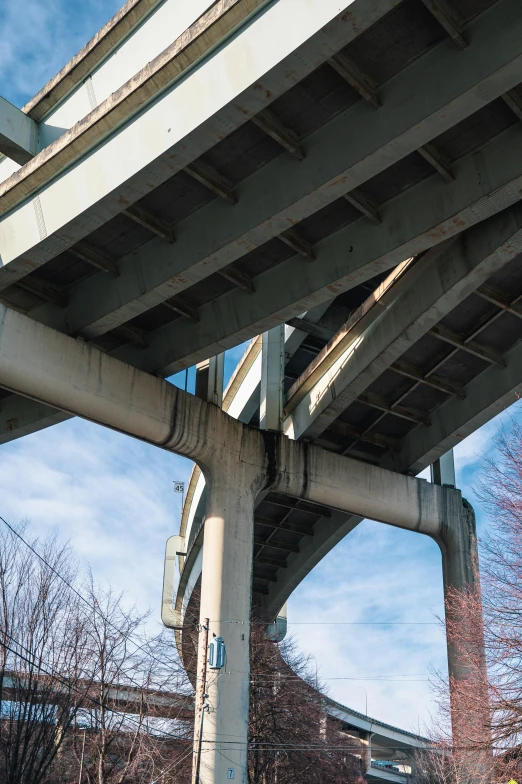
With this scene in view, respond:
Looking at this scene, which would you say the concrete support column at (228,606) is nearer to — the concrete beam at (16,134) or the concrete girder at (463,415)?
the concrete girder at (463,415)

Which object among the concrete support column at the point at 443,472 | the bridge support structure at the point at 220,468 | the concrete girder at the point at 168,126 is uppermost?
the concrete support column at the point at 443,472

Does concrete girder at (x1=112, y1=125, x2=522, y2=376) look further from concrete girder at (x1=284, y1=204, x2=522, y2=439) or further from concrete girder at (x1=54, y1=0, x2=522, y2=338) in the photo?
concrete girder at (x1=54, y1=0, x2=522, y2=338)

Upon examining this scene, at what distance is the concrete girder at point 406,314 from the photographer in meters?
16.0

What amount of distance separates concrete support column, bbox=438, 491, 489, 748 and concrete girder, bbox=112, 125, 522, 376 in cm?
813

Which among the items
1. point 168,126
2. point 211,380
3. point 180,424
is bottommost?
point 180,424

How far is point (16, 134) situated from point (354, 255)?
652 centimetres

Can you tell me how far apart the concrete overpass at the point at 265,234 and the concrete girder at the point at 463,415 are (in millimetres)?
65

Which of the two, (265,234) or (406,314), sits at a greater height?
(406,314)

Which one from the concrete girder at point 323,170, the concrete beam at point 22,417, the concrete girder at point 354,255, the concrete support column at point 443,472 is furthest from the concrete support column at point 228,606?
the concrete support column at point 443,472

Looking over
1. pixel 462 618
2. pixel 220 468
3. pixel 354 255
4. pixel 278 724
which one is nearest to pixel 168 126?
pixel 354 255

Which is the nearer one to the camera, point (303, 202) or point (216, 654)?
point (303, 202)

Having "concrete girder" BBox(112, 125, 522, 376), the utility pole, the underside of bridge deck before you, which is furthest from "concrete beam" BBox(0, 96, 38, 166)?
the utility pole

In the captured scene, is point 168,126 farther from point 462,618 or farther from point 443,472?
point 443,472

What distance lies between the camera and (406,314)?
710 inches
